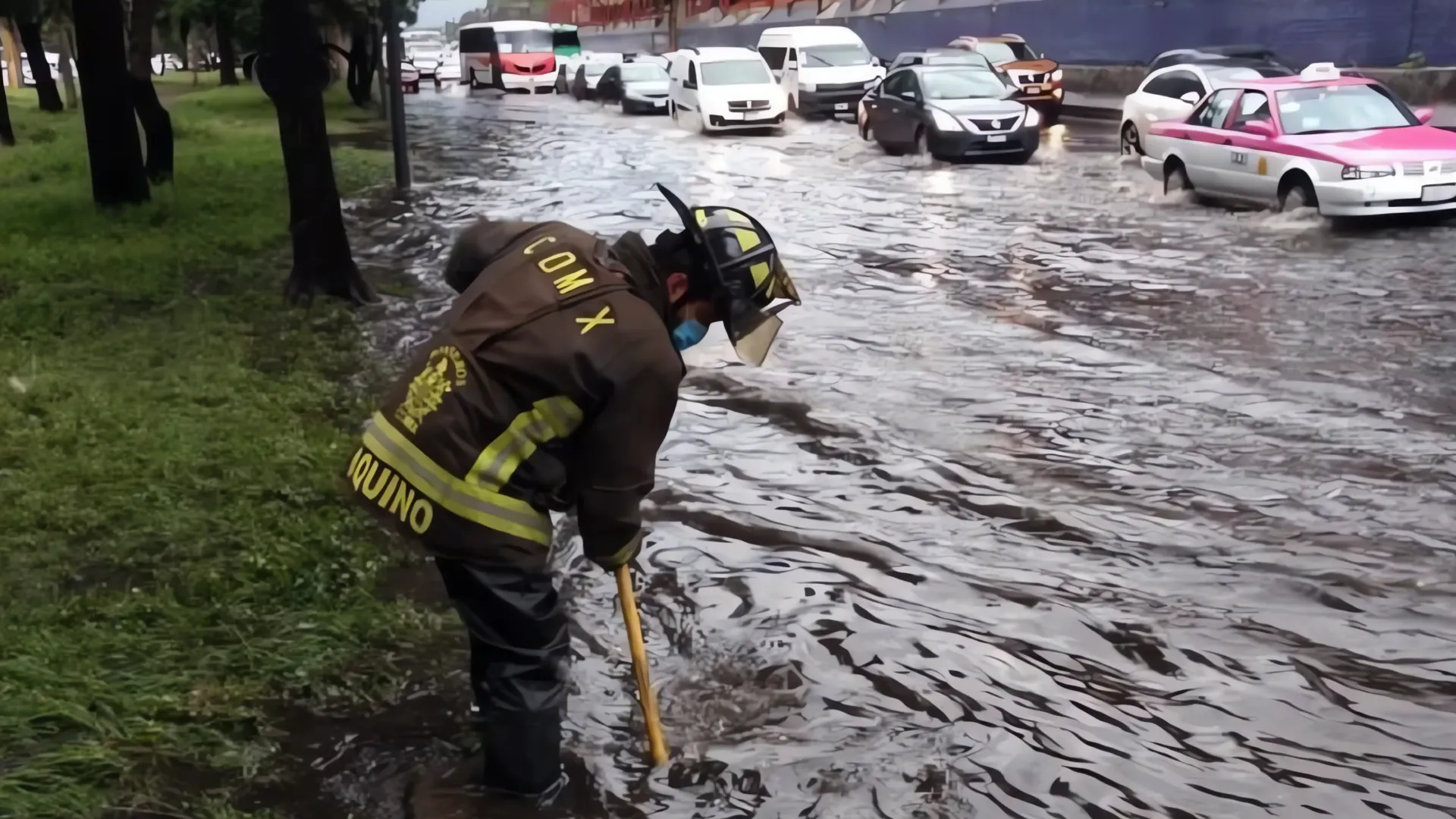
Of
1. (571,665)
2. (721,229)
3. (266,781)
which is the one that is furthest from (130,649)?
(721,229)

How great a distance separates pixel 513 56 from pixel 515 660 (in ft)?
151

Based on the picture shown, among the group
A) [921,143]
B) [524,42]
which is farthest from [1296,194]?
[524,42]

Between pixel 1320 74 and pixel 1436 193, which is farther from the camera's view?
pixel 1320 74

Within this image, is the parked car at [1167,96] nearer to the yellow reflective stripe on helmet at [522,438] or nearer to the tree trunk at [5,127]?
the yellow reflective stripe on helmet at [522,438]

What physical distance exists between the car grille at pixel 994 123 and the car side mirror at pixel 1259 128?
232 inches

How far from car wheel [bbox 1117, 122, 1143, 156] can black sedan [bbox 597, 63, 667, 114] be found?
15882 mm

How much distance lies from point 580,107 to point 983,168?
20.5 m

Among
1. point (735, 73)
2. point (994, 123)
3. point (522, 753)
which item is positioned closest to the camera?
point (522, 753)

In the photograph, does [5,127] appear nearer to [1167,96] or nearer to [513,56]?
[1167,96]

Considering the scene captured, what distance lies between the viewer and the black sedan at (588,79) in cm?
4178

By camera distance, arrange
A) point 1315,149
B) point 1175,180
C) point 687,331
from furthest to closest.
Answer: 1. point 1175,180
2. point 1315,149
3. point 687,331

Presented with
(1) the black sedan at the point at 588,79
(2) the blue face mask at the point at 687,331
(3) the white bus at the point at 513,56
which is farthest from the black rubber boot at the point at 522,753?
(3) the white bus at the point at 513,56

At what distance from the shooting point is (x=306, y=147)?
1087cm

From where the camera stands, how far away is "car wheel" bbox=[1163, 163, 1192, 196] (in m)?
15.8
